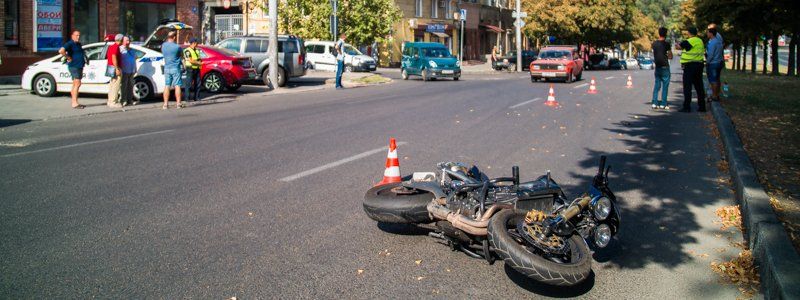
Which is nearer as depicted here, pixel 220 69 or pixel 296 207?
pixel 296 207

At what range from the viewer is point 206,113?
603 inches

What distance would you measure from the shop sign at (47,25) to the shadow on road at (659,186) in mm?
19414

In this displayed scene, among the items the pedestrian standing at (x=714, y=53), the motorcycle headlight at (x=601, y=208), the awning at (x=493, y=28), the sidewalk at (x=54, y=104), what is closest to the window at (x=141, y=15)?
the sidewalk at (x=54, y=104)

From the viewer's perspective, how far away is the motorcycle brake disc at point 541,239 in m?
4.40

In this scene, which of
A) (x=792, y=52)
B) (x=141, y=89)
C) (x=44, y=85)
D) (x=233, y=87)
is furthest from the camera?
(x=792, y=52)

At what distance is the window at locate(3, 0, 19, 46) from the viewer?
22516 millimetres

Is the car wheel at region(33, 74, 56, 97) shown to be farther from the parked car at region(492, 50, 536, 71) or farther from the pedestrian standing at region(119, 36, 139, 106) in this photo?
the parked car at region(492, 50, 536, 71)

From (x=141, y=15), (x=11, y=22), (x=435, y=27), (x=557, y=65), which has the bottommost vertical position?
(x=557, y=65)

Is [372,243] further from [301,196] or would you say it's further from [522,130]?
[522,130]

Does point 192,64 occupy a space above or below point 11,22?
below

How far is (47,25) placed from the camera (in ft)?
77.9

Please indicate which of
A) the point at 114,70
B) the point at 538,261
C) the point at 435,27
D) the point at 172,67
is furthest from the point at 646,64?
the point at 538,261

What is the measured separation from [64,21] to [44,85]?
7.03 metres

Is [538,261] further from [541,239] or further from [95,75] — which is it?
[95,75]
